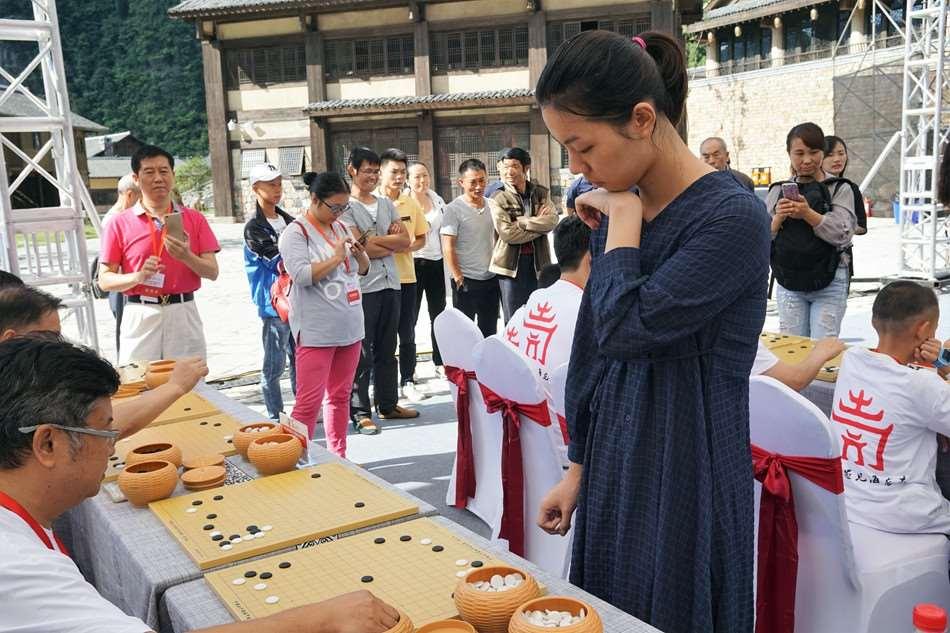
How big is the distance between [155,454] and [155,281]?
1.70m

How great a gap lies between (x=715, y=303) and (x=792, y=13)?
2671 cm

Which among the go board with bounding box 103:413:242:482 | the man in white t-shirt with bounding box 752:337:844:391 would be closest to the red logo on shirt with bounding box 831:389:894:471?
the man in white t-shirt with bounding box 752:337:844:391

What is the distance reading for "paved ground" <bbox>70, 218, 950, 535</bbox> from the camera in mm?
3963

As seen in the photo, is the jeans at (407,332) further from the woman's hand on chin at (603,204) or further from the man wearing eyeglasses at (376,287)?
Result: the woman's hand on chin at (603,204)

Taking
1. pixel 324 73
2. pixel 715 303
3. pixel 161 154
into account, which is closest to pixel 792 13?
pixel 324 73

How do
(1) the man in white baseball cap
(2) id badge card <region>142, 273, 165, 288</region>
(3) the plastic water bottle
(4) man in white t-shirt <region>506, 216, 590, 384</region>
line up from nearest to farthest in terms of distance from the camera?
(3) the plastic water bottle → (4) man in white t-shirt <region>506, 216, 590, 384</region> → (2) id badge card <region>142, 273, 165, 288</region> → (1) the man in white baseball cap

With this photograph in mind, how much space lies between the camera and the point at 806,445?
178 cm

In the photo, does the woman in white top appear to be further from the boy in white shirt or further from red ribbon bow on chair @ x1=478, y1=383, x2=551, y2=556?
the boy in white shirt

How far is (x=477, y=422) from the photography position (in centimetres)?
321

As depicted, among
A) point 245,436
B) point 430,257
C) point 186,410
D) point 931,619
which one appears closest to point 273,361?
point 430,257

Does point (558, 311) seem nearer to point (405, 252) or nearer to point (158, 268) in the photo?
point (158, 268)

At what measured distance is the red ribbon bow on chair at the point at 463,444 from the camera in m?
3.19

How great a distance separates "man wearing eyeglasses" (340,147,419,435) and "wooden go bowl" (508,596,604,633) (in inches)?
126

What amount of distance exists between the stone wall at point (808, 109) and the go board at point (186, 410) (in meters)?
19.9
